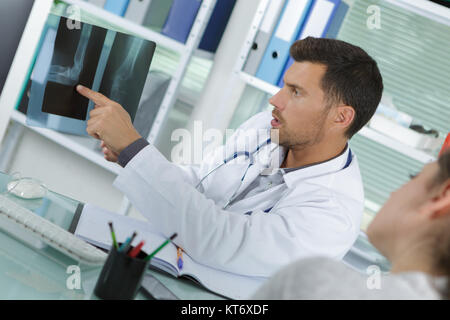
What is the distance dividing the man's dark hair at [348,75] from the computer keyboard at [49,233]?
832 mm

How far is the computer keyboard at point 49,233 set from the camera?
1.02m

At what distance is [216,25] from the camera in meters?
2.37

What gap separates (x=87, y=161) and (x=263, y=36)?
1.10m

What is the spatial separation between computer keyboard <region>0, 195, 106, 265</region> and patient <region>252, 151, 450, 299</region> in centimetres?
47

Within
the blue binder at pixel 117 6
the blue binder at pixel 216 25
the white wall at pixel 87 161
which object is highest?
the blue binder at pixel 216 25

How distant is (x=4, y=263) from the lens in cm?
94

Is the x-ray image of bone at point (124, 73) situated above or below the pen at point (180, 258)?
above

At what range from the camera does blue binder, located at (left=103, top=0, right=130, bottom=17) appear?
7.32 ft

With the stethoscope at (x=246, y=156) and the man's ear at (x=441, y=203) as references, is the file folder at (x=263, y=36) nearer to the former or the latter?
the stethoscope at (x=246, y=156)

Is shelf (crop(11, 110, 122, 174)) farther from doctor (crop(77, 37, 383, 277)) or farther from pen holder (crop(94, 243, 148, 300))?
pen holder (crop(94, 243, 148, 300))
